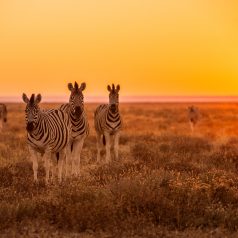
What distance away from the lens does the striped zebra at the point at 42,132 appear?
10586 millimetres

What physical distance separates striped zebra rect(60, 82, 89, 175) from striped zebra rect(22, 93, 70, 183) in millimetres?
1154

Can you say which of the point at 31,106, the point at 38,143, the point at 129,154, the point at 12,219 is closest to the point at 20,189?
the point at 38,143

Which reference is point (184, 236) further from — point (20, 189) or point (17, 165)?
point (17, 165)

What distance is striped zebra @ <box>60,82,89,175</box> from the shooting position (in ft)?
42.7

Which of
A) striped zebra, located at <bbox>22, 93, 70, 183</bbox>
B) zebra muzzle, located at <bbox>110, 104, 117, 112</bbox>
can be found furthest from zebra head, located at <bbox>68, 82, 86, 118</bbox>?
zebra muzzle, located at <bbox>110, 104, 117, 112</bbox>

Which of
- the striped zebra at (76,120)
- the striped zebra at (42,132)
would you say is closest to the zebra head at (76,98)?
the striped zebra at (76,120)

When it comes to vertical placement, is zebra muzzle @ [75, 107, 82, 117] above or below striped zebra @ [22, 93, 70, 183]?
above

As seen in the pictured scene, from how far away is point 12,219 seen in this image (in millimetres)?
7945

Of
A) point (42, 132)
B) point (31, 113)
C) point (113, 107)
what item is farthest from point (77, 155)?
point (113, 107)

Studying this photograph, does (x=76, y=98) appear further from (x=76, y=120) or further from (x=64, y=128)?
(x=64, y=128)

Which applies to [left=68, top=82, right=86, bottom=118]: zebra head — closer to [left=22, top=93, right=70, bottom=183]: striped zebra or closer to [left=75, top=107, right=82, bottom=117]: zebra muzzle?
[left=75, top=107, right=82, bottom=117]: zebra muzzle

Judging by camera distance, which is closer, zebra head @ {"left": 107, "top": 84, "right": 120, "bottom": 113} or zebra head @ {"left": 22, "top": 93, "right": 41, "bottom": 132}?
zebra head @ {"left": 22, "top": 93, "right": 41, "bottom": 132}

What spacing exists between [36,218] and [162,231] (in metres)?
2.08

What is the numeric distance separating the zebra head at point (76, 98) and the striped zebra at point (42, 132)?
118 centimetres
